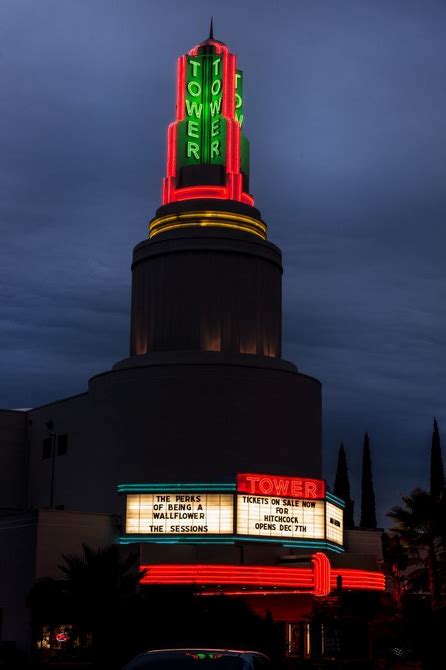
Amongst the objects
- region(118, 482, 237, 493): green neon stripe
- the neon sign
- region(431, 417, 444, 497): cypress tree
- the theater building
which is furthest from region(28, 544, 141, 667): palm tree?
region(431, 417, 444, 497): cypress tree

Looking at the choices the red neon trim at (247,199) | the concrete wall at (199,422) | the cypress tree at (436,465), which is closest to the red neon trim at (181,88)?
the red neon trim at (247,199)

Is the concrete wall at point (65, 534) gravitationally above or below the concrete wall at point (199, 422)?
below

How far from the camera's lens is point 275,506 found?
42.7 metres

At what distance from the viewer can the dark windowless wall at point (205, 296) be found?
47.8 metres

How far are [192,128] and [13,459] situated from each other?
17492mm

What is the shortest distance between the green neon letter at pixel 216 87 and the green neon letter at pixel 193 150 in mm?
2493

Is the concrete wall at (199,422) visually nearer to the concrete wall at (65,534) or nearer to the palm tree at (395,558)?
the concrete wall at (65,534)

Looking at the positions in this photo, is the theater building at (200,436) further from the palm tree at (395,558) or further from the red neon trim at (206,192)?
the palm tree at (395,558)

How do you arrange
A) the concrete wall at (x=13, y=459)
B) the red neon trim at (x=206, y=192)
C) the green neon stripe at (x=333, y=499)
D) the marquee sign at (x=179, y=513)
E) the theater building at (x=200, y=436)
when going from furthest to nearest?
the concrete wall at (x=13, y=459), the red neon trim at (x=206, y=192), the green neon stripe at (x=333, y=499), the theater building at (x=200, y=436), the marquee sign at (x=179, y=513)

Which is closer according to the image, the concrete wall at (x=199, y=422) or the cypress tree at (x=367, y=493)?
the concrete wall at (x=199, y=422)

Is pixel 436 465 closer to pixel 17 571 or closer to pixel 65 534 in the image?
pixel 65 534

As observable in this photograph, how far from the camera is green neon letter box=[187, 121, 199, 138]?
5034 centimetres

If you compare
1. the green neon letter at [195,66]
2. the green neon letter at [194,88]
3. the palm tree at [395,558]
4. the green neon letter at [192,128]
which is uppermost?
the green neon letter at [195,66]

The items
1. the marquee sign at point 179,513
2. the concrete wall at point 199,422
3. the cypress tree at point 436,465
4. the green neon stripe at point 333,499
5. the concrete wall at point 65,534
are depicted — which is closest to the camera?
the concrete wall at point 65,534
